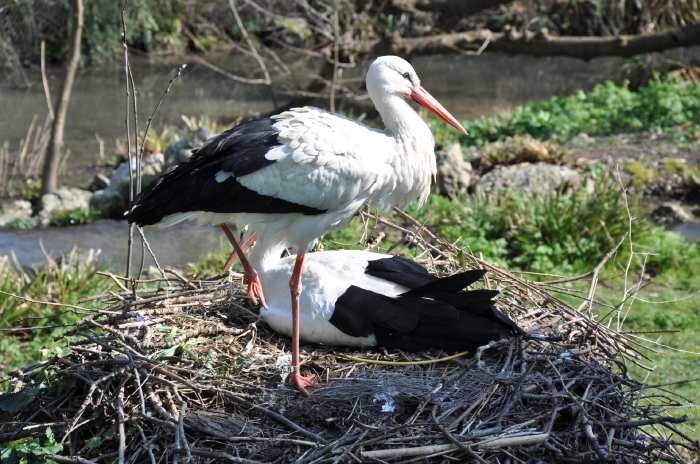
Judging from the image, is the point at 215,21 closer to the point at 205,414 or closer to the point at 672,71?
the point at 672,71

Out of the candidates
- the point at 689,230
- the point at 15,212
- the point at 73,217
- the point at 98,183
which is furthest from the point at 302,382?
the point at 98,183

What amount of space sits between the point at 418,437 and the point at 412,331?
937 millimetres

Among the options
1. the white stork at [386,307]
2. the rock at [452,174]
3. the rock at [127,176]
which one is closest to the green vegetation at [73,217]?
the rock at [127,176]

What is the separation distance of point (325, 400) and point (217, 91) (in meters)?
16.9

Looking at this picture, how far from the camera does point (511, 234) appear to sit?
936 cm

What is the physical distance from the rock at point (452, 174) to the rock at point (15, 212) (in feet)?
17.8

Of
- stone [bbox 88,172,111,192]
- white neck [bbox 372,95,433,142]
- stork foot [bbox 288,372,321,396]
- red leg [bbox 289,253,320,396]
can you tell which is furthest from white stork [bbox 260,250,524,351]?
stone [bbox 88,172,111,192]

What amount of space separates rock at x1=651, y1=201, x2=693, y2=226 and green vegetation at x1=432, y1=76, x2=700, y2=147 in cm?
296

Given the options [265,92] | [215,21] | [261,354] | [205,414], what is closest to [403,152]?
[261,354]

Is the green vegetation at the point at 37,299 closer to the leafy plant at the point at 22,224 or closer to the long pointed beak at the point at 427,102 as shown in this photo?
the leafy plant at the point at 22,224

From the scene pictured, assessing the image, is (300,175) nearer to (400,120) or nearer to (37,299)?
(400,120)

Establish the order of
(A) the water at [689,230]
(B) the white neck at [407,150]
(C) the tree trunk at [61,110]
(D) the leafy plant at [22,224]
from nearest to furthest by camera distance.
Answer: (B) the white neck at [407,150] → (A) the water at [689,230] → (C) the tree trunk at [61,110] → (D) the leafy plant at [22,224]

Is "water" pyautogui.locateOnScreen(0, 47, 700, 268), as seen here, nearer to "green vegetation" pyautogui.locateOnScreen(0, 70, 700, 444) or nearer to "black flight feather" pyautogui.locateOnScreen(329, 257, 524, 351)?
"green vegetation" pyautogui.locateOnScreen(0, 70, 700, 444)

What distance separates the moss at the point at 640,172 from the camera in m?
11.5
